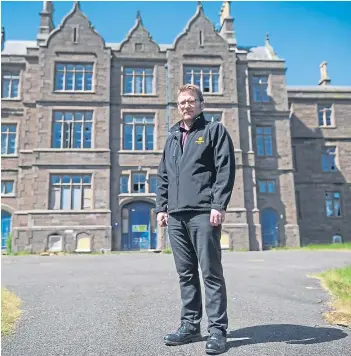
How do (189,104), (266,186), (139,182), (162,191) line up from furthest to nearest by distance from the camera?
(266,186) < (139,182) < (162,191) < (189,104)

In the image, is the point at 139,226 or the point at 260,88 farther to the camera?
the point at 260,88

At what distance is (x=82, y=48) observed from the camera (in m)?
24.1

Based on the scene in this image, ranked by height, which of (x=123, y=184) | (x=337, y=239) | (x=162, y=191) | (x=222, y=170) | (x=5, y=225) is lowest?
(x=337, y=239)

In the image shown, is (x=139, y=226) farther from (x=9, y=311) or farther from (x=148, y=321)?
(x=148, y=321)

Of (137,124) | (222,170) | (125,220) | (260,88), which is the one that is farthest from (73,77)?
(222,170)

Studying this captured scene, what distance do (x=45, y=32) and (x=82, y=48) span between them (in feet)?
12.1

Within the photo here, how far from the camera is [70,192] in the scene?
22094mm

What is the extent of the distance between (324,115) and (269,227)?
1003 cm

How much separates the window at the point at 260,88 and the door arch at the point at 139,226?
10.2 meters

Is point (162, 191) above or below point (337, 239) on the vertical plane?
above

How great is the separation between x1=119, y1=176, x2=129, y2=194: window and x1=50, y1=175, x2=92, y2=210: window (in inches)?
68.8

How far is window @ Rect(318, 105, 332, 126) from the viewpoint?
28422mm

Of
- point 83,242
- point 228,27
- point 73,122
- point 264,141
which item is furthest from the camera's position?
point 228,27

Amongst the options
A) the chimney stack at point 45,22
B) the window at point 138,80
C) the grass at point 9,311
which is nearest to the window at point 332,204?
the window at point 138,80
